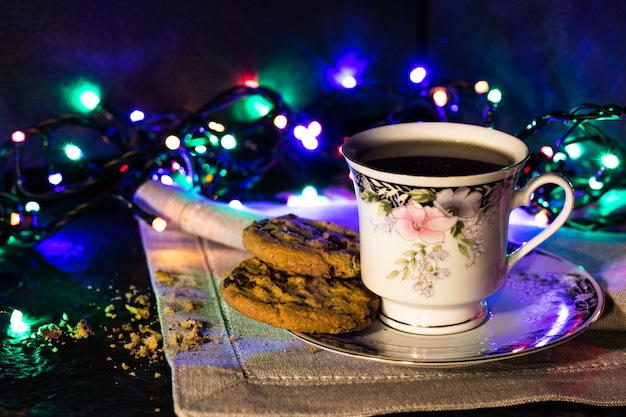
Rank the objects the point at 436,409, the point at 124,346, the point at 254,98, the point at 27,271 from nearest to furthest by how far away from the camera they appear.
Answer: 1. the point at 436,409
2. the point at 124,346
3. the point at 27,271
4. the point at 254,98

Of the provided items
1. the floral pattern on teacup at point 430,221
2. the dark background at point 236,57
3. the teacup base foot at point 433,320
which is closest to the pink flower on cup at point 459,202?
the floral pattern on teacup at point 430,221

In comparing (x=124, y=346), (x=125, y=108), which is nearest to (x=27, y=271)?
(x=124, y=346)

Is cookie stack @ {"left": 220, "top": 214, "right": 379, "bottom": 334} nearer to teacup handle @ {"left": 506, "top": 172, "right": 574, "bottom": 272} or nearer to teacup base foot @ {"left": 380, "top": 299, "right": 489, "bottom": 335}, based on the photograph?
teacup base foot @ {"left": 380, "top": 299, "right": 489, "bottom": 335}

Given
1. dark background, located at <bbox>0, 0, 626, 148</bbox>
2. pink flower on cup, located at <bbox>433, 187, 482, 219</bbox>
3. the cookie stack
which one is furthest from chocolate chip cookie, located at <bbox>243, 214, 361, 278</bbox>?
dark background, located at <bbox>0, 0, 626, 148</bbox>

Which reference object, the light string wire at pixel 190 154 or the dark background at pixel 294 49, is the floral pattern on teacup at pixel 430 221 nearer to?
the light string wire at pixel 190 154

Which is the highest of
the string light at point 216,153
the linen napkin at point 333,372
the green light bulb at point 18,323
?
the string light at point 216,153

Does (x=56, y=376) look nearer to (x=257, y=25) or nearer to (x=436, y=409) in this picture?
(x=436, y=409)

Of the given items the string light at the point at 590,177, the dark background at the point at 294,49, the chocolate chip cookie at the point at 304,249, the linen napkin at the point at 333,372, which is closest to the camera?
the linen napkin at the point at 333,372

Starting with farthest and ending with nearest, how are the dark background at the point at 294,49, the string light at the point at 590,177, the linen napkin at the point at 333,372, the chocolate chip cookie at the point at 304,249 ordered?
the dark background at the point at 294,49 → the string light at the point at 590,177 → the chocolate chip cookie at the point at 304,249 → the linen napkin at the point at 333,372
